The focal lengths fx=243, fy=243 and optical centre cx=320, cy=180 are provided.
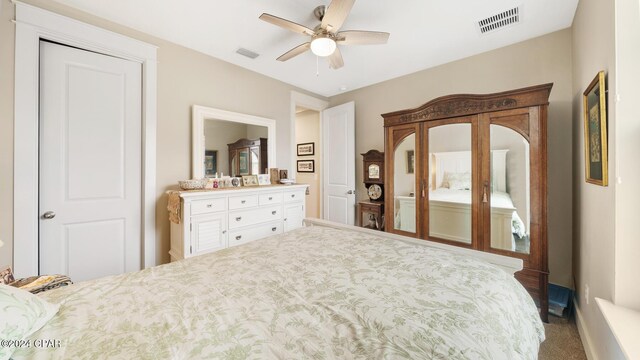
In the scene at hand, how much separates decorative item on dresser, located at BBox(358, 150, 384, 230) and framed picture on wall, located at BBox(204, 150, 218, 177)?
2108 millimetres

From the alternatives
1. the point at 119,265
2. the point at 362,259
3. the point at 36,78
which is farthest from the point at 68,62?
the point at 362,259

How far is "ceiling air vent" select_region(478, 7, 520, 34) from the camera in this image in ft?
6.97

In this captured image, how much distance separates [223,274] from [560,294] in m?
2.93

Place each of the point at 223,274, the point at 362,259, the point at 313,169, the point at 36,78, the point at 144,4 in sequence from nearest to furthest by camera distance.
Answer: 1. the point at 223,274
2. the point at 362,259
3. the point at 36,78
4. the point at 144,4
5. the point at 313,169

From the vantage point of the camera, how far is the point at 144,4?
2041 mm

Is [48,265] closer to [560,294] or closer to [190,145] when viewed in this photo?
[190,145]

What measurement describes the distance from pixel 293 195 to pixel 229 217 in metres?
0.97

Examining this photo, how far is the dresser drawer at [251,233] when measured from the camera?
8.91 feet

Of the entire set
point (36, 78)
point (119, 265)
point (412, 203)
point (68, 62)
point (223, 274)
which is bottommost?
point (119, 265)

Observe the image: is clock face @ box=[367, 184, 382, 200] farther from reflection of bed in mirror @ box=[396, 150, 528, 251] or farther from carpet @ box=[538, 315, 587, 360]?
carpet @ box=[538, 315, 587, 360]

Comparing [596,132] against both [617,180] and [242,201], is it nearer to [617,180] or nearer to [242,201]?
[617,180]

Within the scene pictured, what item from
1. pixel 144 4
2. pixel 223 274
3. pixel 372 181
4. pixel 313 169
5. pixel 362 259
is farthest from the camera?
pixel 313 169

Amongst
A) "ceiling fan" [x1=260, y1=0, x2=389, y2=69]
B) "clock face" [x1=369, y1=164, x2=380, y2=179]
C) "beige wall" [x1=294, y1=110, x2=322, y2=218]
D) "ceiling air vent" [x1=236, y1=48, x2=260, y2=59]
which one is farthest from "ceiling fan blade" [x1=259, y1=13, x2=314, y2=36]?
"beige wall" [x1=294, y1=110, x2=322, y2=218]

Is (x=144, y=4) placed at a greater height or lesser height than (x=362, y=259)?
greater
